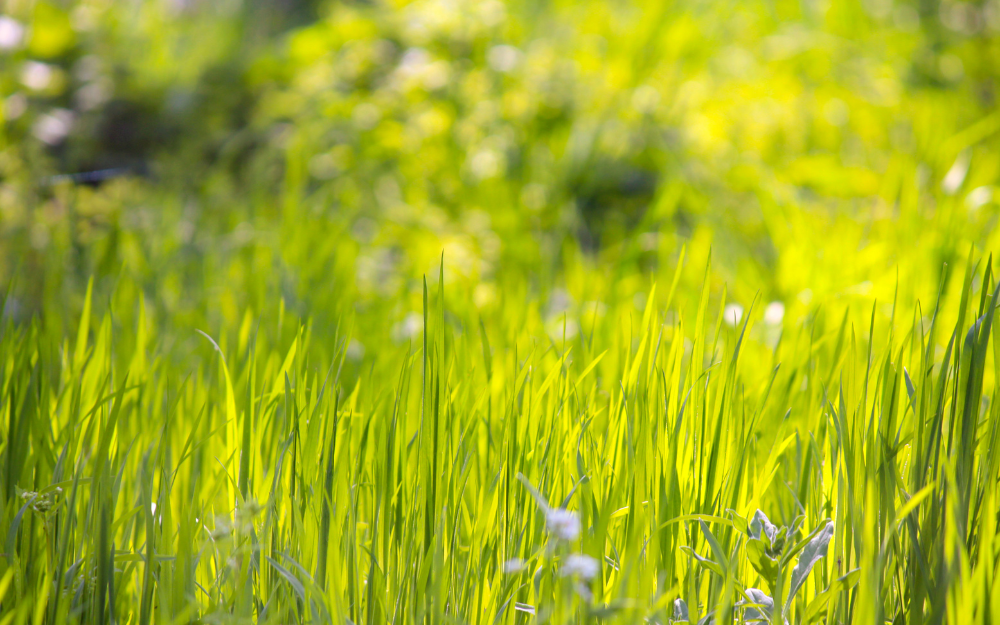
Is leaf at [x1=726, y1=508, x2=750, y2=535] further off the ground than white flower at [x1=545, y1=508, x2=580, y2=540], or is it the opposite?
white flower at [x1=545, y1=508, x2=580, y2=540]

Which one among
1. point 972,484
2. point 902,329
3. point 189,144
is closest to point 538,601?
point 972,484

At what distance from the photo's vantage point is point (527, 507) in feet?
3.09

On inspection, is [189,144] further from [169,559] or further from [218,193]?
[169,559]

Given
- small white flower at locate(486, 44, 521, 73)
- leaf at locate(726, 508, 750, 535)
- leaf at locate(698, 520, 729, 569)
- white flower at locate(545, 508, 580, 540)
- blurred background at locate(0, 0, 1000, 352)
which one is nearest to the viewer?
white flower at locate(545, 508, 580, 540)

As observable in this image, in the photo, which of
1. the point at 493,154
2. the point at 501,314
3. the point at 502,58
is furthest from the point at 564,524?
the point at 502,58

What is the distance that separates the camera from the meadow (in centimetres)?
88

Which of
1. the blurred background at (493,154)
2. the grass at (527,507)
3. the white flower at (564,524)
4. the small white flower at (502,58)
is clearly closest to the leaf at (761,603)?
the grass at (527,507)

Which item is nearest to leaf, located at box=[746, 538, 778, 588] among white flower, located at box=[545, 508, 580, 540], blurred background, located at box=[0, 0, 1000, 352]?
white flower, located at box=[545, 508, 580, 540]

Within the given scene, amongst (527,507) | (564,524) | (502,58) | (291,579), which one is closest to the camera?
(564,524)

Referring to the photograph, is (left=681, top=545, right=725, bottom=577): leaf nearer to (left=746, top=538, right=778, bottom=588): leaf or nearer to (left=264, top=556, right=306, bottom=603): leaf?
(left=746, top=538, right=778, bottom=588): leaf

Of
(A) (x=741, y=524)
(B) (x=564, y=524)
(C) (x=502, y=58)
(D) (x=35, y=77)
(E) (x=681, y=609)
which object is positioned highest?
(C) (x=502, y=58)

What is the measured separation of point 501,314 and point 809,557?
1001mm

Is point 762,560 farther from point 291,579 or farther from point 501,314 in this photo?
point 501,314

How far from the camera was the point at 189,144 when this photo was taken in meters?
3.41
